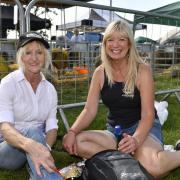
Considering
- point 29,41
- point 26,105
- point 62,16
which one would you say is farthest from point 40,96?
point 62,16

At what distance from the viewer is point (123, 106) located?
2986mm

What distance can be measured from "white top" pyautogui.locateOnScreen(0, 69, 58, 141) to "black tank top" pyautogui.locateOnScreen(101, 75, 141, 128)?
49 cm

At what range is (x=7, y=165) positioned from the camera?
9.32ft

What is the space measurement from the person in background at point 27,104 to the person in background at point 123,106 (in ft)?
0.97

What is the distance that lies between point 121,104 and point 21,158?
2.96ft

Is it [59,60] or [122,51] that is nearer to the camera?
[122,51]

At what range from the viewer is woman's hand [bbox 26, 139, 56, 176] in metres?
2.11

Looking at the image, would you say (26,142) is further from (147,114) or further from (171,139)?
(171,139)

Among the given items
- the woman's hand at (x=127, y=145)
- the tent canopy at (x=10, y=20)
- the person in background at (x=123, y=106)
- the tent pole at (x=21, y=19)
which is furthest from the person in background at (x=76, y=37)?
the woman's hand at (x=127, y=145)

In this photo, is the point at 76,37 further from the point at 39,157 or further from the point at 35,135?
the point at 39,157

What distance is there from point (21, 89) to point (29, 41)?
349 mm

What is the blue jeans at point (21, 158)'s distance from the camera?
2.14m

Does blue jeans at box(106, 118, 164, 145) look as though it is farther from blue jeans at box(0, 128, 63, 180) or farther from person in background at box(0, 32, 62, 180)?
blue jeans at box(0, 128, 63, 180)

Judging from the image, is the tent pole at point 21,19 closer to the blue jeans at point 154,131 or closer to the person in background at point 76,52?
the person in background at point 76,52
